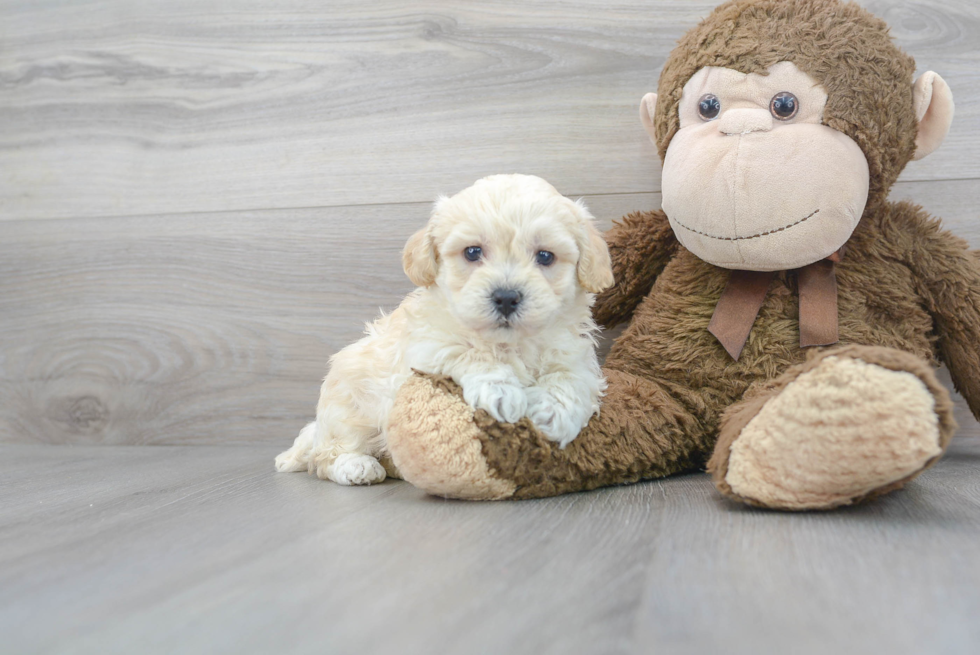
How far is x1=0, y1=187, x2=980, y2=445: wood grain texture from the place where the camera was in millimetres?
1736

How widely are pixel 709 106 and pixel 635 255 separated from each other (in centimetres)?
32

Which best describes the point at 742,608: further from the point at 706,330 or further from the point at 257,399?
the point at 257,399

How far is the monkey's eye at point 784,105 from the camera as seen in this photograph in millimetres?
1165

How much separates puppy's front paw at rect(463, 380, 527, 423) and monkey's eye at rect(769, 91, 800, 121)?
1.94ft

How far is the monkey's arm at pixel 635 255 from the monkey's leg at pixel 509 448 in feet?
0.93

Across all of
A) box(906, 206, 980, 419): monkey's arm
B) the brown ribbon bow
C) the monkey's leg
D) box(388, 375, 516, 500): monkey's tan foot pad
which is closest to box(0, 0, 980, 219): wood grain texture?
box(906, 206, 980, 419): monkey's arm

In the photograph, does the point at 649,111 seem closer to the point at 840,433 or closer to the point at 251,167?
the point at 840,433

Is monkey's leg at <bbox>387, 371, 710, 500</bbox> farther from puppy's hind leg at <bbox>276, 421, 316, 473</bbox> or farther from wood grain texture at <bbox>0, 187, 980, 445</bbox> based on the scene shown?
wood grain texture at <bbox>0, 187, 980, 445</bbox>

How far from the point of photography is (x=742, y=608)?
0.65 m

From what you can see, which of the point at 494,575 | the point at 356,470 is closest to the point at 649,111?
the point at 356,470

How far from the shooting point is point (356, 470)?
4.16 feet

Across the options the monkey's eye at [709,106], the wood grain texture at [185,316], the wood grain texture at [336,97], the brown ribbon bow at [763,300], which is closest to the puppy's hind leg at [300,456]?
the wood grain texture at [185,316]

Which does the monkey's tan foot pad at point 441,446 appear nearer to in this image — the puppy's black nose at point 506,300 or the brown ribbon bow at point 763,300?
the puppy's black nose at point 506,300

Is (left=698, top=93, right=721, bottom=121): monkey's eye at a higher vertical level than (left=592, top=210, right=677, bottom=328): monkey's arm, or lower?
higher
